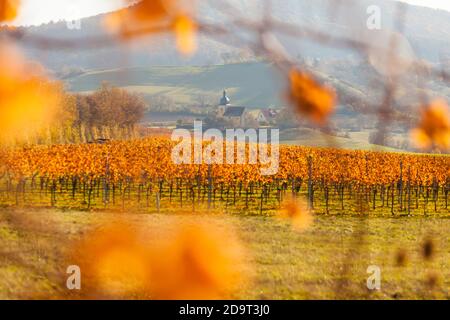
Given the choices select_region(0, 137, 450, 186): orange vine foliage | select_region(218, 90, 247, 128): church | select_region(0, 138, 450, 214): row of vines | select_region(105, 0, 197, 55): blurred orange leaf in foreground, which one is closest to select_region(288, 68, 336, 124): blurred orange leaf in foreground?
select_region(105, 0, 197, 55): blurred orange leaf in foreground

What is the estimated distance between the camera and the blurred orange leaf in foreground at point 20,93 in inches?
17.8

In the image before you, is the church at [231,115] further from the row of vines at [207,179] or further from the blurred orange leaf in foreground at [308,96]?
the row of vines at [207,179]

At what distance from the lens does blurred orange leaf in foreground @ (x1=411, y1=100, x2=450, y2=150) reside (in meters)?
0.60

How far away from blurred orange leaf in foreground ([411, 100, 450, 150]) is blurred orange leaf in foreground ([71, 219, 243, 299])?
0.24m

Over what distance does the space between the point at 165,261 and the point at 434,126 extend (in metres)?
0.32

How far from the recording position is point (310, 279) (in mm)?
4105

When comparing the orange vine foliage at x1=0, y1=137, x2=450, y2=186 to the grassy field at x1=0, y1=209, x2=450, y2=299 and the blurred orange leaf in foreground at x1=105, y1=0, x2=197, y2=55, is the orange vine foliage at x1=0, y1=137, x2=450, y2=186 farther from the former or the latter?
the blurred orange leaf in foreground at x1=105, y1=0, x2=197, y2=55

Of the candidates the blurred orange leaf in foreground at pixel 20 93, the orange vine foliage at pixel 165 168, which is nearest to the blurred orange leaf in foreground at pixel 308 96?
the blurred orange leaf in foreground at pixel 20 93

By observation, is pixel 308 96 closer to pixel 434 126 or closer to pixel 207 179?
pixel 434 126

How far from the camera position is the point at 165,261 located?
46 cm

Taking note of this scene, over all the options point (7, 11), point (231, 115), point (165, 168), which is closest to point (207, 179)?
point (165, 168)

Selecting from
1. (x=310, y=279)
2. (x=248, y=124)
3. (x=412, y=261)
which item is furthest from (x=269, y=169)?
(x=248, y=124)

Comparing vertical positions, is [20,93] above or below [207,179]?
above
